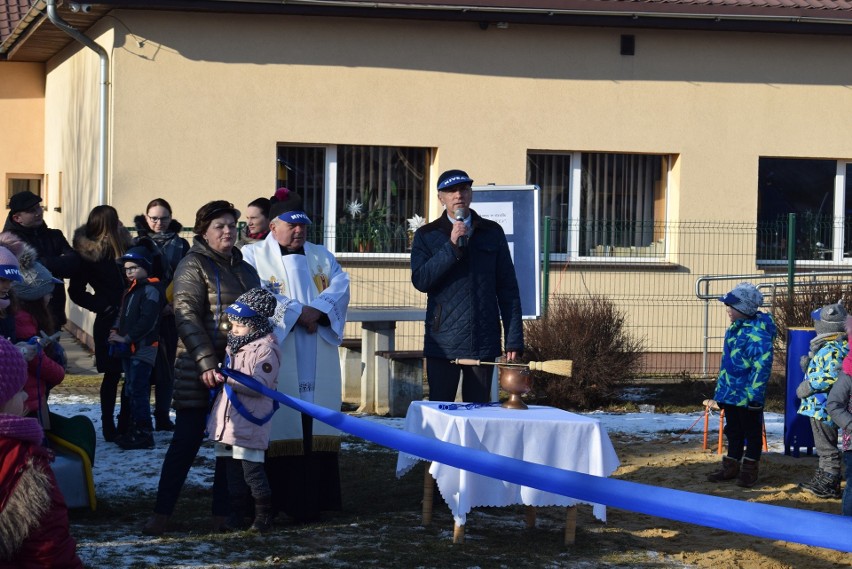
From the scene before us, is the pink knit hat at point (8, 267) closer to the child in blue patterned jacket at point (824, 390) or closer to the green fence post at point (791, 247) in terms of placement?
the child in blue patterned jacket at point (824, 390)

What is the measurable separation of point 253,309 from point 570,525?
2.12 metres

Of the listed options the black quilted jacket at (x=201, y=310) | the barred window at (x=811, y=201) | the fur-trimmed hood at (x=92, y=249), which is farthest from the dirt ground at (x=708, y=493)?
the barred window at (x=811, y=201)

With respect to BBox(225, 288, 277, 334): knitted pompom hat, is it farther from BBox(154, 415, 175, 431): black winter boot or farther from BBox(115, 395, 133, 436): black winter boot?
BBox(154, 415, 175, 431): black winter boot

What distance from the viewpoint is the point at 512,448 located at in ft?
21.7

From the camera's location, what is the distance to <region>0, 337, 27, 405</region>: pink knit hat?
3.66m

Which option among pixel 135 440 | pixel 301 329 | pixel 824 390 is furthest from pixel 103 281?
pixel 824 390

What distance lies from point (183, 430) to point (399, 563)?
142 centimetres

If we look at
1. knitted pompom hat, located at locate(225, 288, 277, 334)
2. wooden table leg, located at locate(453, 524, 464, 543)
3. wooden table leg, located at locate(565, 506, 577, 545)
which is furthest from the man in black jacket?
wooden table leg, located at locate(565, 506, 577, 545)

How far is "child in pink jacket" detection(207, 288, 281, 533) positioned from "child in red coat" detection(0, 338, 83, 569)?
9.28ft

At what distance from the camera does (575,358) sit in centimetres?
1195

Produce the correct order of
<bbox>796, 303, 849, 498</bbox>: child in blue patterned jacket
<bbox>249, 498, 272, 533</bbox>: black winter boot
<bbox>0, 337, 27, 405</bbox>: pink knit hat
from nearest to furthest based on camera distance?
<bbox>0, 337, 27, 405</bbox>: pink knit hat < <bbox>249, 498, 272, 533</bbox>: black winter boot < <bbox>796, 303, 849, 498</bbox>: child in blue patterned jacket

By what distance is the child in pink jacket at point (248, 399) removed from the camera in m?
6.50

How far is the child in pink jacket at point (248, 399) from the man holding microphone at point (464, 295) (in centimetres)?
124

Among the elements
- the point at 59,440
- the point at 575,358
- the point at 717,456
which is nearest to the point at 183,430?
the point at 59,440
